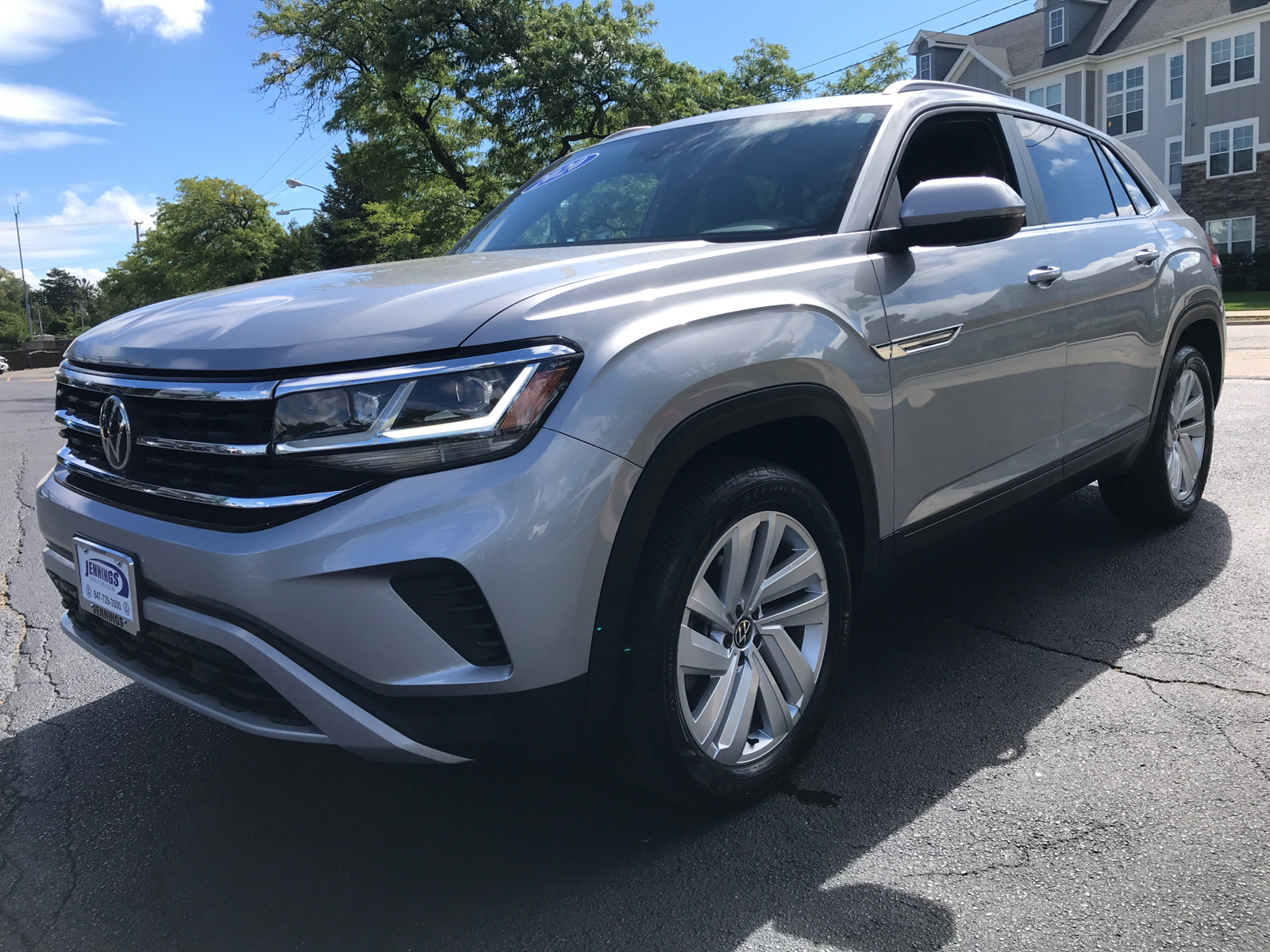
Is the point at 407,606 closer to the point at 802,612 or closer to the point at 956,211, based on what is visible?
the point at 802,612

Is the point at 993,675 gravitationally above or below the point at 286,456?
below

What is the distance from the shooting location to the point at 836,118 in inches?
129

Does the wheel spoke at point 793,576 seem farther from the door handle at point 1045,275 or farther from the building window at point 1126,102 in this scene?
the building window at point 1126,102

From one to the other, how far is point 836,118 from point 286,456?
6.96ft

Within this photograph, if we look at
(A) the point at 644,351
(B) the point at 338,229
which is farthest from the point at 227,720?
(B) the point at 338,229

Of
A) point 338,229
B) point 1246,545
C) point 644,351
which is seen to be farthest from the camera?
point 338,229

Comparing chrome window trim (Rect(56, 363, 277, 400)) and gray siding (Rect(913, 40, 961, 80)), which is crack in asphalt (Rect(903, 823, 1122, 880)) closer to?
chrome window trim (Rect(56, 363, 277, 400))

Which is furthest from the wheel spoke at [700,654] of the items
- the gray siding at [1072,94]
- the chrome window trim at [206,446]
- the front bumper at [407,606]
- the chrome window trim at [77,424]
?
the gray siding at [1072,94]

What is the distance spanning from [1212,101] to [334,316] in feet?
128

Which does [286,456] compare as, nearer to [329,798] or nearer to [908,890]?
[329,798]

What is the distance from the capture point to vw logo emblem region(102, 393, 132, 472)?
2.38m

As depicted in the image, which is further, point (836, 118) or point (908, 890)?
point (836, 118)

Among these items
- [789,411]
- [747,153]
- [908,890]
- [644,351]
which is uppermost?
[747,153]

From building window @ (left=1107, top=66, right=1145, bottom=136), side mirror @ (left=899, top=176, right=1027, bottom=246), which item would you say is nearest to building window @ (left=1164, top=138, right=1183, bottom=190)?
building window @ (left=1107, top=66, right=1145, bottom=136)
